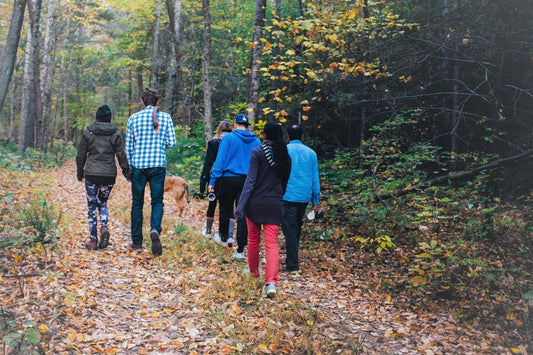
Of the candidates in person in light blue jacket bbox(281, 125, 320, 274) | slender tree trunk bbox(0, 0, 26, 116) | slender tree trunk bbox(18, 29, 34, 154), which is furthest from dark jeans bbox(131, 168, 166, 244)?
slender tree trunk bbox(18, 29, 34, 154)

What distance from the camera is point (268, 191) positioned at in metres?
4.95

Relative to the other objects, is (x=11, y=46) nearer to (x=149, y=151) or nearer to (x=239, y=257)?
(x=149, y=151)

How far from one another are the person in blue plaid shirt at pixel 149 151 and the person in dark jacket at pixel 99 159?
265 mm

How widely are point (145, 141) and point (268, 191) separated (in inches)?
A: 96.1

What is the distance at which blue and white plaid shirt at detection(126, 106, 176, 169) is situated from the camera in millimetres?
6059

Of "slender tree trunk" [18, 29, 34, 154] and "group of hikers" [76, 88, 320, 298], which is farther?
"slender tree trunk" [18, 29, 34, 154]

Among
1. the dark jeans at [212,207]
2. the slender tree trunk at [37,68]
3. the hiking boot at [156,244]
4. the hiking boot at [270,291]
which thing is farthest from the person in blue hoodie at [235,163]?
the slender tree trunk at [37,68]

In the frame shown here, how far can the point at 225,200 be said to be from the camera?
6.62 meters

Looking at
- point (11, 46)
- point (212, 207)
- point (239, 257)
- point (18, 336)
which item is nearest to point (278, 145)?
point (239, 257)

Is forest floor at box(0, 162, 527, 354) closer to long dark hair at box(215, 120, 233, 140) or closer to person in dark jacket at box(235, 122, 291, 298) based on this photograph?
person in dark jacket at box(235, 122, 291, 298)

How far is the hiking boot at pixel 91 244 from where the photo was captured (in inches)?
250

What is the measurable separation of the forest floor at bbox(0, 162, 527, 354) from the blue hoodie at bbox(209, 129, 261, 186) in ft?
4.99

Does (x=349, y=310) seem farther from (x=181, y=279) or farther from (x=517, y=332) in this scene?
(x=181, y=279)

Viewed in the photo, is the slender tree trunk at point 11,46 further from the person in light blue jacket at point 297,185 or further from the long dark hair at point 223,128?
the person in light blue jacket at point 297,185
